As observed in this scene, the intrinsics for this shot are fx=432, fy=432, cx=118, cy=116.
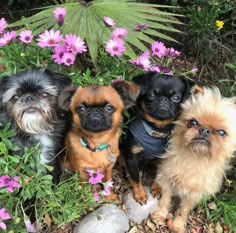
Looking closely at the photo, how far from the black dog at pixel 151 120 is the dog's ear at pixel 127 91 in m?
0.12

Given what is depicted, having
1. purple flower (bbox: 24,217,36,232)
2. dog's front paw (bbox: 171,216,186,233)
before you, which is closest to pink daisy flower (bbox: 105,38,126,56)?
purple flower (bbox: 24,217,36,232)

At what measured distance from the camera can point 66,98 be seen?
277 centimetres

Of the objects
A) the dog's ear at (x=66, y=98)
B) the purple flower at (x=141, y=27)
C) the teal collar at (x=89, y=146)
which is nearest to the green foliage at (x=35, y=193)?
the teal collar at (x=89, y=146)

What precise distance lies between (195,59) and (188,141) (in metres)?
2.11

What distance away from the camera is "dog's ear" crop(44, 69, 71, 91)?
2809 millimetres

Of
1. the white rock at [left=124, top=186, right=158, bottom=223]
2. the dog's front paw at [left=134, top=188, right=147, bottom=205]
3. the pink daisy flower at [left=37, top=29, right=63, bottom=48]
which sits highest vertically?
the pink daisy flower at [left=37, top=29, right=63, bottom=48]

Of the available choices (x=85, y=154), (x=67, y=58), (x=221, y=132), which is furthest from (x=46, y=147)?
(x=221, y=132)

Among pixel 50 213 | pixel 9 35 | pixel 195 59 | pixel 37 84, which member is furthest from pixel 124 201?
pixel 195 59

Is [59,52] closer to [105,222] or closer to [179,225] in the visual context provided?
[105,222]

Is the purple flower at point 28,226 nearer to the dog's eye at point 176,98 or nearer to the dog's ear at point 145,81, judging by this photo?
the dog's ear at point 145,81

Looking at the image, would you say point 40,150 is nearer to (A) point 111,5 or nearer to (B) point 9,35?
(B) point 9,35

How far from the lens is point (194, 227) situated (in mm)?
3547

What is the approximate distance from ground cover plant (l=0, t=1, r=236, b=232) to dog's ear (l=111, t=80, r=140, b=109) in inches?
9.7

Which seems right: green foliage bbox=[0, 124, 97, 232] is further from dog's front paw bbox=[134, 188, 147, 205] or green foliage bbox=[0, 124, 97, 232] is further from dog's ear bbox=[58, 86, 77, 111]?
dog's front paw bbox=[134, 188, 147, 205]
